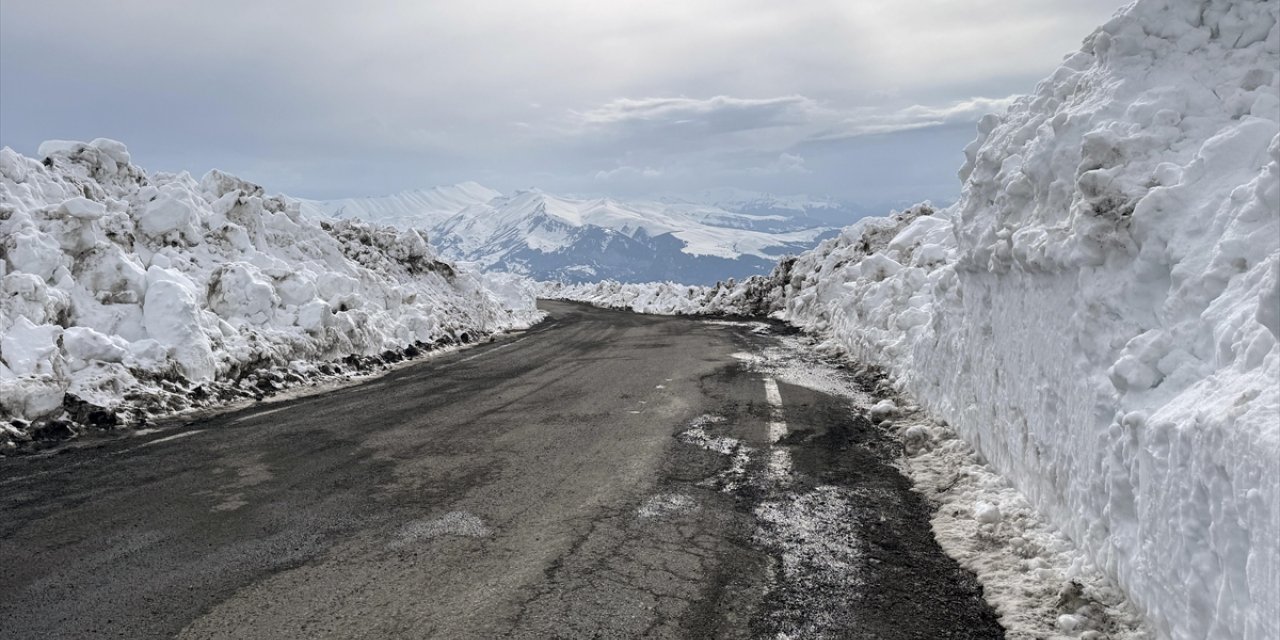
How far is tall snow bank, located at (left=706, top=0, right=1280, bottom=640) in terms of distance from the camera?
3.03 m

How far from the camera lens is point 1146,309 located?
4.22 metres

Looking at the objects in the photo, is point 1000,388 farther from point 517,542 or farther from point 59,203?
point 59,203

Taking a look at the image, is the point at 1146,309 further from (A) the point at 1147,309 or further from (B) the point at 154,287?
(B) the point at 154,287

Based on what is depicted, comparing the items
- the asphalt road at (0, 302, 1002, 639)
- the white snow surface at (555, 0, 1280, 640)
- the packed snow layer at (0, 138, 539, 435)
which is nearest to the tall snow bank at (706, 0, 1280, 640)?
the white snow surface at (555, 0, 1280, 640)

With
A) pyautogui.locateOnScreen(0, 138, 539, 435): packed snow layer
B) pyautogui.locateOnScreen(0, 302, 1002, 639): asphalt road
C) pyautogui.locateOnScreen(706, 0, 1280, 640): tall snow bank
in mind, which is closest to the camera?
pyautogui.locateOnScreen(706, 0, 1280, 640): tall snow bank

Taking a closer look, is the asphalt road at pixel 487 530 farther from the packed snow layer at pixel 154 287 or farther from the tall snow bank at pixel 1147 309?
the packed snow layer at pixel 154 287

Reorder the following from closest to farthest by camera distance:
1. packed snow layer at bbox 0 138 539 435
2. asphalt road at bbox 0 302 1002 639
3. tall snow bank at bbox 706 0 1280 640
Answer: tall snow bank at bbox 706 0 1280 640 → asphalt road at bbox 0 302 1002 639 → packed snow layer at bbox 0 138 539 435

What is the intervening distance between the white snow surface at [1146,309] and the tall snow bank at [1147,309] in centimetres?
1

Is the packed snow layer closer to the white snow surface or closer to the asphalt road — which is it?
the asphalt road

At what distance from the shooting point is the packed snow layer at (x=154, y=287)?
9883 millimetres

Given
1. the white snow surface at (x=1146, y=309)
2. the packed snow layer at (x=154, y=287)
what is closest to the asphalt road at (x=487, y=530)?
the white snow surface at (x=1146, y=309)

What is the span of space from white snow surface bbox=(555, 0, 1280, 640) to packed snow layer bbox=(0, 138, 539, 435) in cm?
989

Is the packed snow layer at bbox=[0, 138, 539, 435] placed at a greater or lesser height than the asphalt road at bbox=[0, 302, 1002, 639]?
greater

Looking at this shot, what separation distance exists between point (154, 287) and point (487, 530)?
940 centimetres
